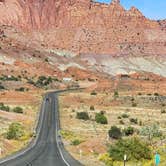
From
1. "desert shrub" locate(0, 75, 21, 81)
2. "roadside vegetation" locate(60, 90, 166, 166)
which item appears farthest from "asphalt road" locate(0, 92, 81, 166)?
"desert shrub" locate(0, 75, 21, 81)

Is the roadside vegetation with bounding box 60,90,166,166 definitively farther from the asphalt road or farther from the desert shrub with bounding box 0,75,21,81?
the desert shrub with bounding box 0,75,21,81

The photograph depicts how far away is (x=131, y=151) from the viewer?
119 feet

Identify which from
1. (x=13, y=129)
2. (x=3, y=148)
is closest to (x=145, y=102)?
(x=13, y=129)

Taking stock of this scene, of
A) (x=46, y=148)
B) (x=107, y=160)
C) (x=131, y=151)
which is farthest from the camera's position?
(x=46, y=148)

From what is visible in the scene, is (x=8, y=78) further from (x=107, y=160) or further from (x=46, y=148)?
(x=107, y=160)

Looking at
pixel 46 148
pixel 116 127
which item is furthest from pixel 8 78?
pixel 46 148

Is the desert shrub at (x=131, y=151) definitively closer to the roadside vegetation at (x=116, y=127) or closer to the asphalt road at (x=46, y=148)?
the roadside vegetation at (x=116, y=127)

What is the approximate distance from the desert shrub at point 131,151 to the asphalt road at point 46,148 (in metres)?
3.46

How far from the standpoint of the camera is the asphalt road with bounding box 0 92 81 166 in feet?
132

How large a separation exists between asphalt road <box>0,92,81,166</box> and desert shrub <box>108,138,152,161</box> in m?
3.46

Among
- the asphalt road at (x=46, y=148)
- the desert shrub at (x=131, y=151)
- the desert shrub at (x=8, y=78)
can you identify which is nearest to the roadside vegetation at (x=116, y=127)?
the desert shrub at (x=131, y=151)

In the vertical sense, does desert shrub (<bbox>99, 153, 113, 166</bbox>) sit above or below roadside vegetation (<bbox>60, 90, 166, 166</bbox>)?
below

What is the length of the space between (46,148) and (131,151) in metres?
22.9

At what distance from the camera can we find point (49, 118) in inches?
4094
